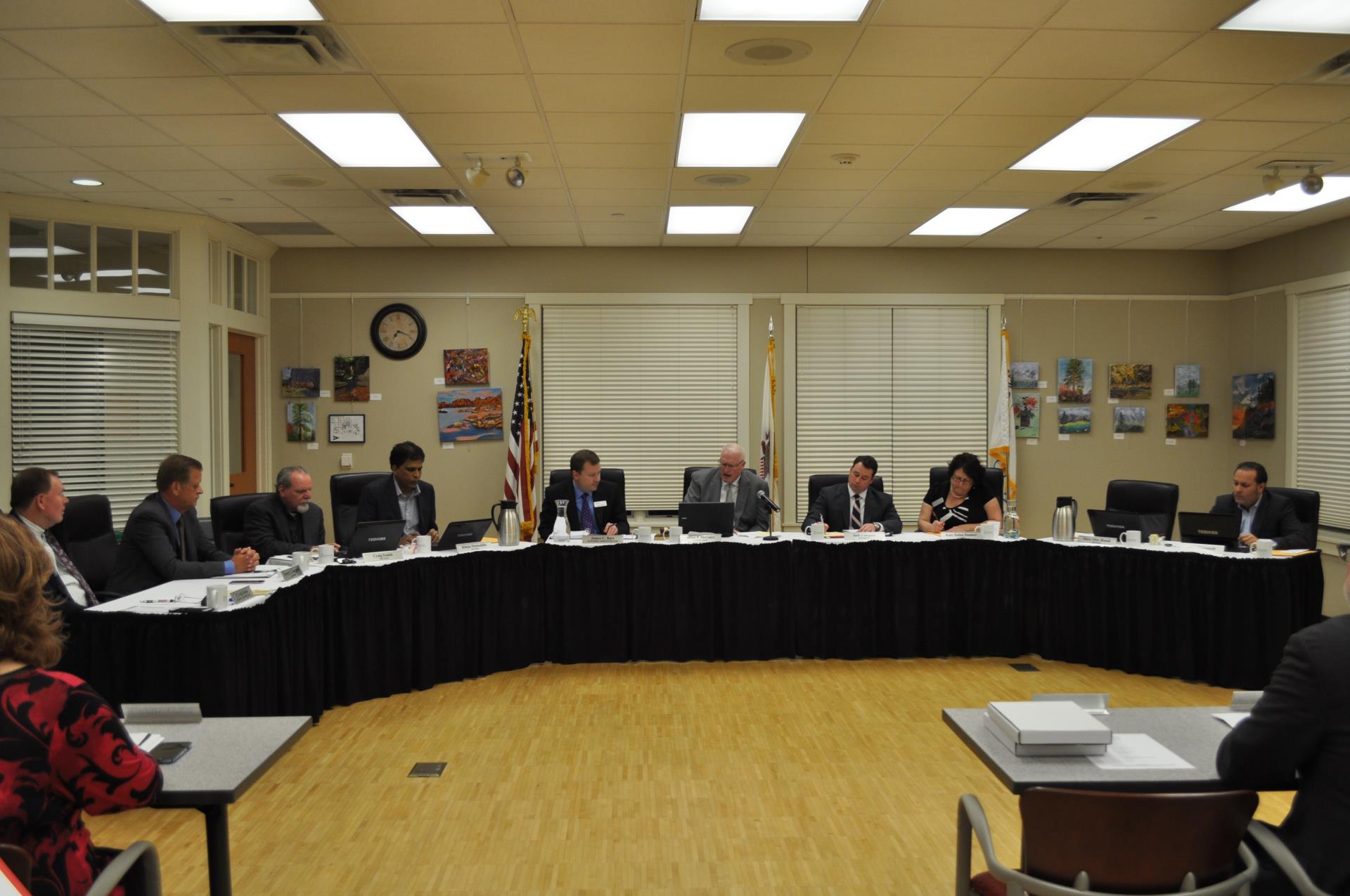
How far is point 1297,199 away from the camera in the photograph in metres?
6.45

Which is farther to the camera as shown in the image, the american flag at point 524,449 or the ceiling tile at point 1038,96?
the american flag at point 524,449

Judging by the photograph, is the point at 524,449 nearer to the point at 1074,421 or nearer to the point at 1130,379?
the point at 1074,421

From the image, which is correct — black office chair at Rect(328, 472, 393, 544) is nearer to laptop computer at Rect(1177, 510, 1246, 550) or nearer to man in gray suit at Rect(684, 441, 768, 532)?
man in gray suit at Rect(684, 441, 768, 532)

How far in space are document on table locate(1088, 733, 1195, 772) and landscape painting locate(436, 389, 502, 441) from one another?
675 cm

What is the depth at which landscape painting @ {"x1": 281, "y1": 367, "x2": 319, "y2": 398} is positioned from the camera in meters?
8.18

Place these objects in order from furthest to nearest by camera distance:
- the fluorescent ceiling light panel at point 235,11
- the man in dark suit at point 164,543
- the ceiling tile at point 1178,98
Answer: the man in dark suit at point 164,543
the ceiling tile at point 1178,98
the fluorescent ceiling light panel at point 235,11

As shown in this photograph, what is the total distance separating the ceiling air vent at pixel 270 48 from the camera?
360cm

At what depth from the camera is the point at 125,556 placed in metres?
4.46

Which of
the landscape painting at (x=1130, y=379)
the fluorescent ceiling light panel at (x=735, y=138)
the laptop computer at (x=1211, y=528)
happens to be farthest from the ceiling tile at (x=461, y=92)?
the landscape painting at (x=1130, y=379)

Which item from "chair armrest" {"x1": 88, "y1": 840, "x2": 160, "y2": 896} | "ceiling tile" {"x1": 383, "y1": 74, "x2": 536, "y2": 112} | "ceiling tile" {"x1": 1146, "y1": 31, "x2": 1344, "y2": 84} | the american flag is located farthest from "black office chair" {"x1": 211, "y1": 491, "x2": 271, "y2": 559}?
"ceiling tile" {"x1": 1146, "y1": 31, "x2": 1344, "y2": 84}

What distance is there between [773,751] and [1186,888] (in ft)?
8.34

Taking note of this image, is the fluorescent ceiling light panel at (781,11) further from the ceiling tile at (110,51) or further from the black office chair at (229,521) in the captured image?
the black office chair at (229,521)

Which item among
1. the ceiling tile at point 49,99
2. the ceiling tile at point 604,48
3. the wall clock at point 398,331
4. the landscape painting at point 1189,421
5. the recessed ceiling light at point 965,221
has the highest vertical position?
the recessed ceiling light at point 965,221

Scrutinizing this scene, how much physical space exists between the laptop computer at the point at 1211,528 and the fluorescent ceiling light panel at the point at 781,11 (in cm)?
364
